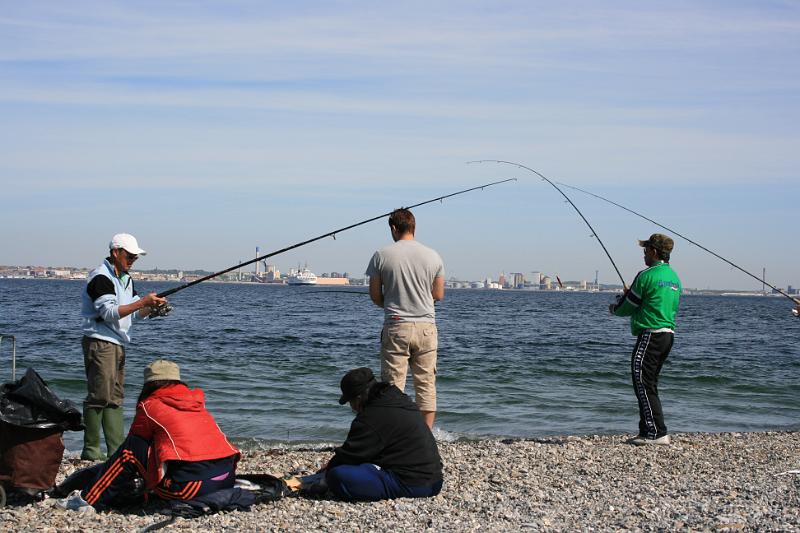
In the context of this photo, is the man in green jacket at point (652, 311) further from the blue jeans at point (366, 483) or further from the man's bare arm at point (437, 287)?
the blue jeans at point (366, 483)

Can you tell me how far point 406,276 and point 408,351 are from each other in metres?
0.59

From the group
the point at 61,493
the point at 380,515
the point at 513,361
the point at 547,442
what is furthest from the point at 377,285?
the point at 513,361

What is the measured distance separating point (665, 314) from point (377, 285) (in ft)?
9.12

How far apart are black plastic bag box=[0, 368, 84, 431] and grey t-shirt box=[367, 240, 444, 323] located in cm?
235

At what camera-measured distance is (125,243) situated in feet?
21.7

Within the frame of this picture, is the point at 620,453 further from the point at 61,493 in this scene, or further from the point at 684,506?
the point at 61,493

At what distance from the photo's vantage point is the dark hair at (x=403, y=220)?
696cm

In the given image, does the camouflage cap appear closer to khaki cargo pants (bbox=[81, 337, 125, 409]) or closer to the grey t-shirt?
the grey t-shirt

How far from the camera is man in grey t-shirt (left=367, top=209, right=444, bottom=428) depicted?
22.5 feet

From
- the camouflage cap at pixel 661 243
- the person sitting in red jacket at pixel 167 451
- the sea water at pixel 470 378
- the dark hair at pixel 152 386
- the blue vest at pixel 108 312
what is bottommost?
the sea water at pixel 470 378

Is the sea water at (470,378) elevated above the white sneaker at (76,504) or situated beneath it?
situated beneath

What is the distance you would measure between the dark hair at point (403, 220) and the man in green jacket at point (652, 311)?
2319 mm

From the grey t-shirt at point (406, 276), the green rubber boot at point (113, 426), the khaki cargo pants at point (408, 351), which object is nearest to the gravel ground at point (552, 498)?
the green rubber boot at point (113, 426)

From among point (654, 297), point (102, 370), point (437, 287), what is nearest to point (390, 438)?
point (437, 287)
